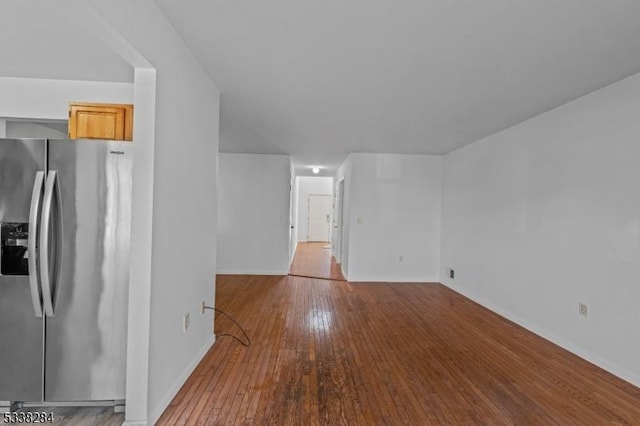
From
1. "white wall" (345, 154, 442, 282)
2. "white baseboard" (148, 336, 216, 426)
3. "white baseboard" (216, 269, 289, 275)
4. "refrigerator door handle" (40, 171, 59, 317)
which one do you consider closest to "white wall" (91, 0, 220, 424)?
"white baseboard" (148, 336, 216, 426)

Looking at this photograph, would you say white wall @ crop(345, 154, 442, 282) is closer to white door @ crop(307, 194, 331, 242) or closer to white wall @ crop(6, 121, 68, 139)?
white wall @ crop(6, 121, 68, 139)

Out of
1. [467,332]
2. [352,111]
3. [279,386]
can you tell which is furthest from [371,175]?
[279,386]

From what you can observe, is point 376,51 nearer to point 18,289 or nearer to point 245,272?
point 18,289

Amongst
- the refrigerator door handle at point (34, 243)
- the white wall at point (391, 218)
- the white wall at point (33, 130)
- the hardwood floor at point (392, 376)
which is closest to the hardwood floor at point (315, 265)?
the white wall at point (391, 218)

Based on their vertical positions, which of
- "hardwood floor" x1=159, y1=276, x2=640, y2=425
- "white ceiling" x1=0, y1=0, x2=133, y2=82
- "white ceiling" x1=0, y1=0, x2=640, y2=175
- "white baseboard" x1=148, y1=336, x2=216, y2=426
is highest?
"white ceiling" x1=0, y1=0, x2=640, y2=175

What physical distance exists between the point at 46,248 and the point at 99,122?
2.81 feet

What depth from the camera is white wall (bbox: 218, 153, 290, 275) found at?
6.04 meters

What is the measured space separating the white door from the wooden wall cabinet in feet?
33.9

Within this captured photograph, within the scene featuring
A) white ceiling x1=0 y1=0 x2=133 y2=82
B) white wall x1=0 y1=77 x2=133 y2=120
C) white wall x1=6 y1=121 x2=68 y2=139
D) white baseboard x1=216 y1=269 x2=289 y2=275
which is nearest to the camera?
white ceiling x1=0 y1=0 x2=133 y2=82

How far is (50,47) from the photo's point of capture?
6.49 ft

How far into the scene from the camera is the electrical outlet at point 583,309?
2807mm

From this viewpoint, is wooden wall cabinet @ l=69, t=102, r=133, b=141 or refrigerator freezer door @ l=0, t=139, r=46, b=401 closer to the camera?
refrigerator freezer door @ l=0, t=139, r=46, b=401

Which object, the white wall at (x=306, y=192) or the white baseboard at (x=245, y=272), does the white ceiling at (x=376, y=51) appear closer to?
the white baseboard at (x=245, y=272)

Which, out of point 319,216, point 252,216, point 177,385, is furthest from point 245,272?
point 319,216
